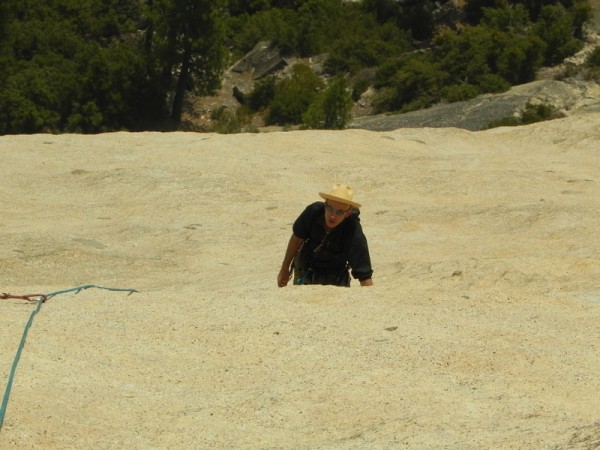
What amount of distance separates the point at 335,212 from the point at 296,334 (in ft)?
3.30

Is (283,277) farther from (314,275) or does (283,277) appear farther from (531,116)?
(531,116)

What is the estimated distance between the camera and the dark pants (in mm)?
8062

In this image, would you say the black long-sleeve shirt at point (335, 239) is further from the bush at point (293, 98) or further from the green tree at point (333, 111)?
the bush at point (293, 98)

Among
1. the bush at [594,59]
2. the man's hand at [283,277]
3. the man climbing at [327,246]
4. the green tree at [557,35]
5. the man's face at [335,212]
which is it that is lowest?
the man's hand at [283,277]

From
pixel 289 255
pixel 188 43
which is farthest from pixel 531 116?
pixel 289 255

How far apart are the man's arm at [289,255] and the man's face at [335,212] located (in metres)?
0.32

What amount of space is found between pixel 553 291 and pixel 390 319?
6.68ft

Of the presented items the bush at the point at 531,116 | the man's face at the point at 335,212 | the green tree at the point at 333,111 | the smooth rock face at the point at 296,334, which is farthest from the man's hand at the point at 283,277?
the green tree at the point at 333,111

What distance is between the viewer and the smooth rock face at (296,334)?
5613 mm

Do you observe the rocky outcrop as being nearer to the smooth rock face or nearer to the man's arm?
the smooth rock face

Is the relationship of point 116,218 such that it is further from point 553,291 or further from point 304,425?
point 304,425

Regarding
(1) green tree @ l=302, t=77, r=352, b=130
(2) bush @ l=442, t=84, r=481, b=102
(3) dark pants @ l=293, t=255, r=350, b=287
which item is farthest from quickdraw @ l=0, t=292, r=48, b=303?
(2) bush @ l=442, t=84, r=481, b=102

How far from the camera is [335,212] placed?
24.6 feet

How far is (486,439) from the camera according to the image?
524cm
